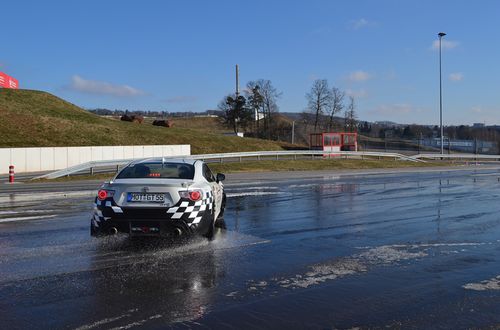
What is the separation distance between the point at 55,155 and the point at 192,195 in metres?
27.3

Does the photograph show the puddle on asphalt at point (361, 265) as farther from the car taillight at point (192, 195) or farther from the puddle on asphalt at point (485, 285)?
the car taillight at point (192, 195)

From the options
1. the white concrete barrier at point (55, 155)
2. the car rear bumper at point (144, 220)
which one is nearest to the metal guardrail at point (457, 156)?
the white concrete barrier at point (55, 155)

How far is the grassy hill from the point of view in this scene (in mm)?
46875

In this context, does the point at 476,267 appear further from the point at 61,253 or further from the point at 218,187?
the point at 61,253

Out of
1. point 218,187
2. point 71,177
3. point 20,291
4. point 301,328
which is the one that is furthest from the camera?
point 71,177

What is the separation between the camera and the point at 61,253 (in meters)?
7.68

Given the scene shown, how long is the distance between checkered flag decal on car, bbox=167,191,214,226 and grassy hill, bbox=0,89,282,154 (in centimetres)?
3910

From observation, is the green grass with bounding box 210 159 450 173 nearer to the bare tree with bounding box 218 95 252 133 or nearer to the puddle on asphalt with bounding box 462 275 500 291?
the puddle on asphalt with bounding box 462 275 500 291

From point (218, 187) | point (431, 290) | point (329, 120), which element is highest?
point (329, 120)

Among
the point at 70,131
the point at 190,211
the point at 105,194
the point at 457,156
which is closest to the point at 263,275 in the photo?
the point at 190,211

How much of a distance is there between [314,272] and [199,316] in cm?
221

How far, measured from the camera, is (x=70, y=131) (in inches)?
1976

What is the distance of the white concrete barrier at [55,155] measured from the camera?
30609 millimetres

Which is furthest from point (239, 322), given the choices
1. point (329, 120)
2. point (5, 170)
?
point (329, 120)
